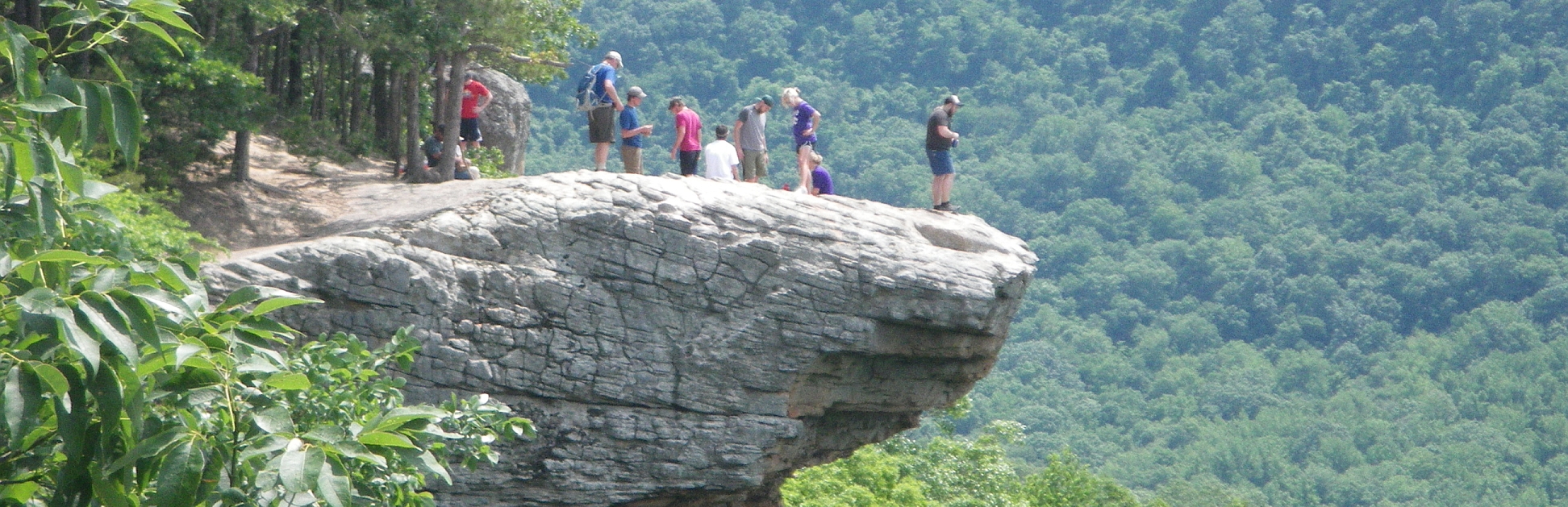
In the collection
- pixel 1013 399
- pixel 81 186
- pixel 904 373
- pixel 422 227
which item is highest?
pixel 81 186

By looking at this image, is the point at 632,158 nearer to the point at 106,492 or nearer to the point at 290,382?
the point at 290,382

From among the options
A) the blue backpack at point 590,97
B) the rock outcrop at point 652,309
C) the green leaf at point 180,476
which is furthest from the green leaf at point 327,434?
the blue backpack at point 590,97

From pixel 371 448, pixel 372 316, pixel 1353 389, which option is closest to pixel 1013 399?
pixel 1353 389

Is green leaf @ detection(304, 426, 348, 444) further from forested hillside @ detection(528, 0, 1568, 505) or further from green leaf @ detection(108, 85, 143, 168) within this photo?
forested hillside @ detection(528, 0, 1568, 505)

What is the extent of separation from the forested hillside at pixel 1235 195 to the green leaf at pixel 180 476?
48399mm

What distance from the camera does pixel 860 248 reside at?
14906mm

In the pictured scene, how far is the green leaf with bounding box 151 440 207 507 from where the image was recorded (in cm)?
479

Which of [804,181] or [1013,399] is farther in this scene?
[1013,399]

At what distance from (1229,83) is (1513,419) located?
1336 inches

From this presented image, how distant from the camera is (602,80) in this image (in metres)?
16.4

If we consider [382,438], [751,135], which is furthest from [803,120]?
[382,438]

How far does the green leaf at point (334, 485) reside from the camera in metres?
4.84

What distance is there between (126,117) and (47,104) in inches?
11.2

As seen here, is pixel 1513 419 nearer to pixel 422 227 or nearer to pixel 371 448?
pixel 422 227
